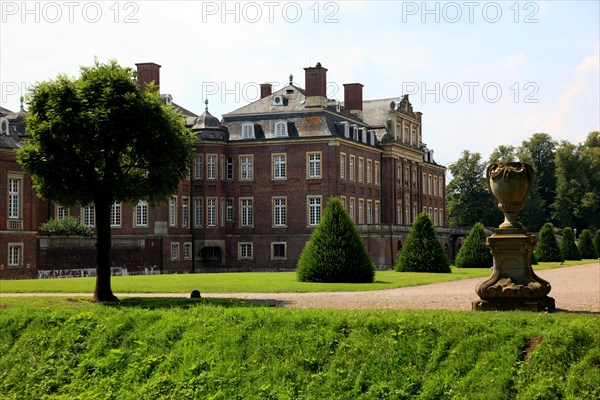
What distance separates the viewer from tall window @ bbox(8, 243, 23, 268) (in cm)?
4009

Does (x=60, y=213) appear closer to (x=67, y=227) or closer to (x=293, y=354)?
(x=67, y=227)

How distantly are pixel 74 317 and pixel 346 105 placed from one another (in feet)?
157

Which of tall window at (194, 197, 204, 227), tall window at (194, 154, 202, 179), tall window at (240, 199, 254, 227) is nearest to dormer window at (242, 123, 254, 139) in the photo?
tall window at (194, 154, 202, 179)

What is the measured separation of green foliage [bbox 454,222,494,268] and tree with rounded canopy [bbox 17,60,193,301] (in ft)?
89.3

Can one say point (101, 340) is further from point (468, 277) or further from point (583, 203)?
point (583, 203)

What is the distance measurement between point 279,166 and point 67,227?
47.3ft

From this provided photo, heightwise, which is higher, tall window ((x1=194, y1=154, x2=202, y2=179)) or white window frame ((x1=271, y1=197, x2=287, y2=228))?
tall window ((x1=194, y1=154, x2=202, y2=179))

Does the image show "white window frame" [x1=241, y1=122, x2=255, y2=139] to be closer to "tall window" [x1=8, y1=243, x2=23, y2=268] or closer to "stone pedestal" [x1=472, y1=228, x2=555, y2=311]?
"tall window" [x1=8, y1=243, x2=23, y2=268]

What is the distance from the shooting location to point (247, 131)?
5459 cm

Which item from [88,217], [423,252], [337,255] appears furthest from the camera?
[88,217]

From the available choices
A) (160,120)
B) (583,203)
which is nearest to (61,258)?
(160,120)

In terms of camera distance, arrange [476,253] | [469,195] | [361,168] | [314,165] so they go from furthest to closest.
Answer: [469,195]
[361,168]
[314,165]
[476,253]

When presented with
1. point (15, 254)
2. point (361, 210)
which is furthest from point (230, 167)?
point (15, 254)

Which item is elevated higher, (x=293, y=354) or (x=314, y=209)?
(x=314, y=209)
